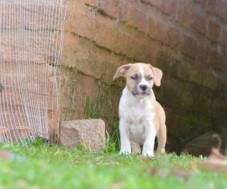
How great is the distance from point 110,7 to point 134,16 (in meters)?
0.80

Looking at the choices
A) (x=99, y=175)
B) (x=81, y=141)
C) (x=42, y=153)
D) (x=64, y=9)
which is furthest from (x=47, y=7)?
(x=99, y=175)

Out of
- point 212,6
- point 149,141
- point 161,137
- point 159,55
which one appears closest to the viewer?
point 149,141

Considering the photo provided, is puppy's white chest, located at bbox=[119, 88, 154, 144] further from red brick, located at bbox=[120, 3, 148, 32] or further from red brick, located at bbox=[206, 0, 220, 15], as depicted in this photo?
red brick, located at bbox=[206, 0, 220, 15]

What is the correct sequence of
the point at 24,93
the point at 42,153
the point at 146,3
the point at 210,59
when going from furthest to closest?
the point at 210,59
the point at 146,3
the point at 24,93
the point at 42,153

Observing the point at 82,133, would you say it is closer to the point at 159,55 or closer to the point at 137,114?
the point at 137,114

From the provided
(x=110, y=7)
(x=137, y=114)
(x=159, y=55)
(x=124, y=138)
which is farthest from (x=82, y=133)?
(x=159, y=55)

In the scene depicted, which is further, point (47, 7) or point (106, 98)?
point (106, 98)

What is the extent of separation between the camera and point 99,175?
4.63 meters

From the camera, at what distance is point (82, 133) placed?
965 cm

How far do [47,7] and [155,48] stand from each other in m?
3.34

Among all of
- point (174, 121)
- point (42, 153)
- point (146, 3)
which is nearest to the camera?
point (42, 153)

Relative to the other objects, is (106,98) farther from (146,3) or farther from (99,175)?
(99,175)

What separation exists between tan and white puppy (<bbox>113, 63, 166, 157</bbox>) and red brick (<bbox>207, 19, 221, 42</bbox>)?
16.7 feet

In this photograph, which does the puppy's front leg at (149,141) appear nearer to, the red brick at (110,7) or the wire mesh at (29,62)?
the wire mesh at (29,62)
